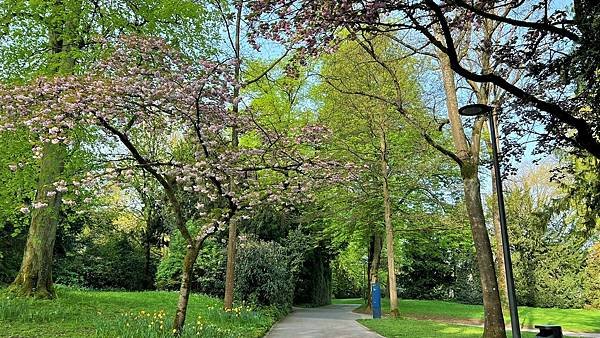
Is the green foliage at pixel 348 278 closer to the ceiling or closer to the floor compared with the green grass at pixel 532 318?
closer to the ceiling

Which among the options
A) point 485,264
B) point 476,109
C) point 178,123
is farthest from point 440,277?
point 178,123

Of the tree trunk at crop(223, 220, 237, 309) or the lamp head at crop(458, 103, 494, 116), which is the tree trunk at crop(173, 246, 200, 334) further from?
the lamp head at crop(458, 103, 494, 116)

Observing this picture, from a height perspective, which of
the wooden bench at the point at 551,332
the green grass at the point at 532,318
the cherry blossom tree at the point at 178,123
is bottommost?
the green grass at the point at 532,318

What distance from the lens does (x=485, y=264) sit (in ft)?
29.9

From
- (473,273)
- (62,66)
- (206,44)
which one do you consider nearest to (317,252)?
(473,273)

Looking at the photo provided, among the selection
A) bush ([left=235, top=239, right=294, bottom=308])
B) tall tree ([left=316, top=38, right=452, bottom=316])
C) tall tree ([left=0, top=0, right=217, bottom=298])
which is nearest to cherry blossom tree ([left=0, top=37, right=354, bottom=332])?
tall tree ([left=0, top=0, right=217, bottom=298])

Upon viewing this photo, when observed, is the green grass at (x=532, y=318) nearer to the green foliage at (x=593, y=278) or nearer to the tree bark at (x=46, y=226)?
the green foliage at (x=593, y=278)

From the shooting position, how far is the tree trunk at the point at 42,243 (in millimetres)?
10938

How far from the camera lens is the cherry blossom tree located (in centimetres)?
688

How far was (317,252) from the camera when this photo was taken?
2617 cm

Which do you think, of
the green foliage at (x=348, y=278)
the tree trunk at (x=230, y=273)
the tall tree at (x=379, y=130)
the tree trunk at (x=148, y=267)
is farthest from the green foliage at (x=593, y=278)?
the tree trunk at (x=148, y=267)

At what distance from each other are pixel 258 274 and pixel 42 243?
21.7ft

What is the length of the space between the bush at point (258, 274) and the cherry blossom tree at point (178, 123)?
7.02 metres

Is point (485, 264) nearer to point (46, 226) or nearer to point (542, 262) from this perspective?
point (46, 226)
